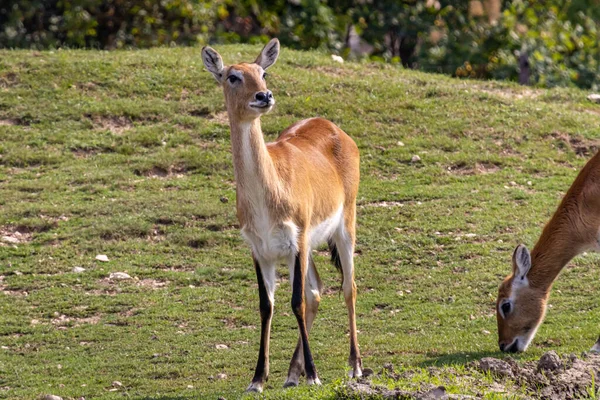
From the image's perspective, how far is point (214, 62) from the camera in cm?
718

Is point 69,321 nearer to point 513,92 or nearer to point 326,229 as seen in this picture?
point 326,229

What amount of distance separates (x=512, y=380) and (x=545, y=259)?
7.25 ft

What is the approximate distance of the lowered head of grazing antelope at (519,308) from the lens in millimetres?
8047

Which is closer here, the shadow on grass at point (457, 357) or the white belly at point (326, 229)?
the white belly at point (326, 229)

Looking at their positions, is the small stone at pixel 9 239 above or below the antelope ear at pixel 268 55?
below

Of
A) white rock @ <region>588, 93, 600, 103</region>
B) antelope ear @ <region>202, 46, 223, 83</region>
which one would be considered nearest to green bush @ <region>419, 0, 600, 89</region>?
white rock @ <region>588, 93, 600, 103</region>

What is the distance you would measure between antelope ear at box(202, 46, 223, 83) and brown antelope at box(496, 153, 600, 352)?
279 centimetres

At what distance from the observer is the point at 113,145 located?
41.1ft

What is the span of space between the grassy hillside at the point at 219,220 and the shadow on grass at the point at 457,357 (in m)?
0.04

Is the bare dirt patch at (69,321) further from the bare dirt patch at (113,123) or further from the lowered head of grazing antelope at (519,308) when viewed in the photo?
the bare dirt patch at (113,123)

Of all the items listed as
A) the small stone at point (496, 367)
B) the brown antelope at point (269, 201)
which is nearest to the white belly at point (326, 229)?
the brown antelope at point (269, 201)

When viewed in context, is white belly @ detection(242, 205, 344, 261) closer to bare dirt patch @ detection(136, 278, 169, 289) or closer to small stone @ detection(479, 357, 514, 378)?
small stone @ detection(479, 357, 514, 378)

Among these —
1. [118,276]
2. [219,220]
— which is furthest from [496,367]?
[219,220]

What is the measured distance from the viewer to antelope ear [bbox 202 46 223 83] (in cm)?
715
